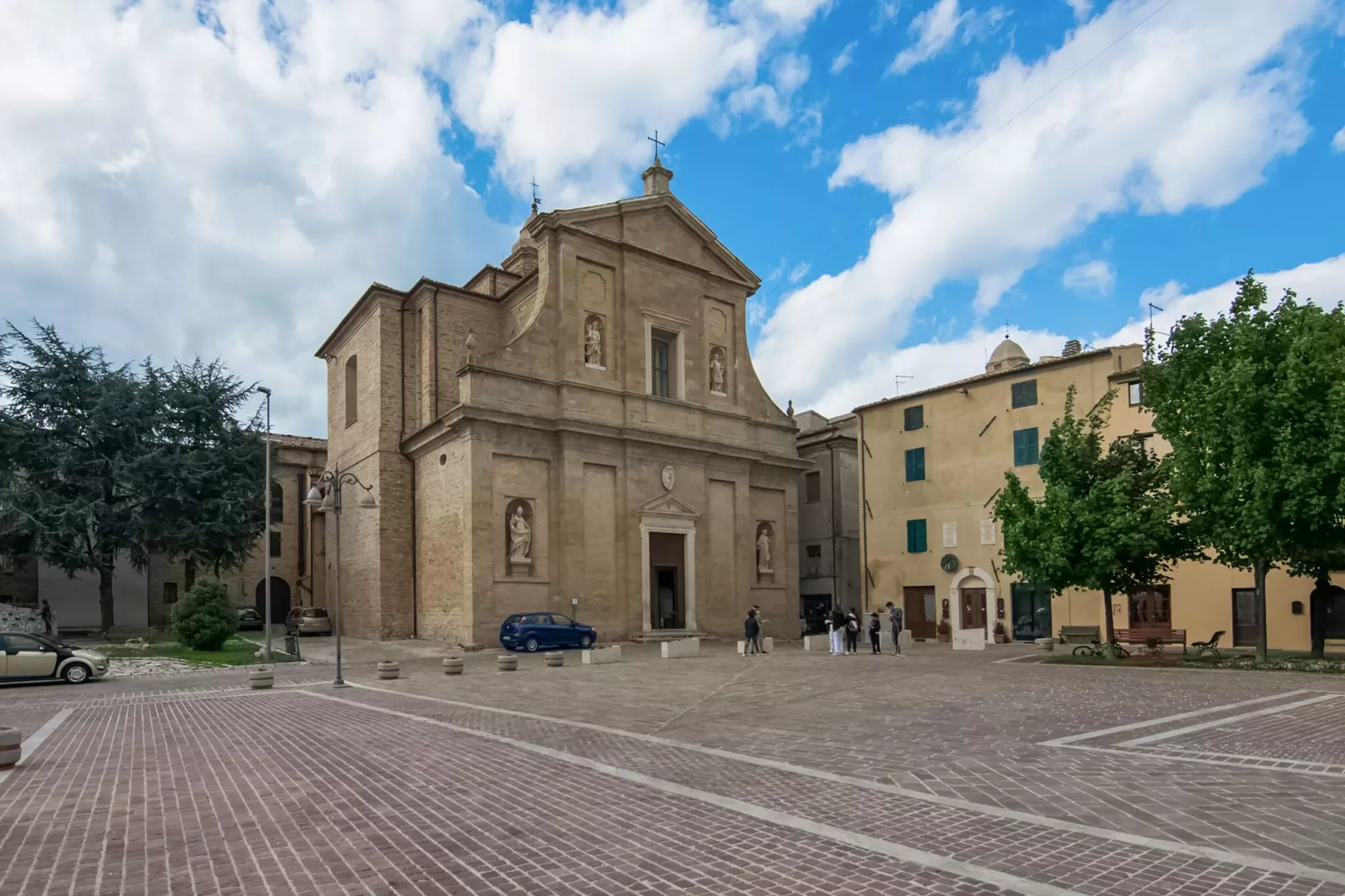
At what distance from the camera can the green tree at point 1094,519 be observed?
72.0 ft

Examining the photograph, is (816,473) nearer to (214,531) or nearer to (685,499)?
(685,499)

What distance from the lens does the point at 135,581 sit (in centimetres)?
4100

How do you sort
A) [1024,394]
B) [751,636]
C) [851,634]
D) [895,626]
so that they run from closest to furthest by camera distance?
1. [751,636]
2. [851,634]
3. [895,626]
4. [1024,394]

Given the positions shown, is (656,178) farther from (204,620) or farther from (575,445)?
(204,620)

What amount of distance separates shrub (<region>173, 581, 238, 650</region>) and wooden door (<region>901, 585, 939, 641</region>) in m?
24.6

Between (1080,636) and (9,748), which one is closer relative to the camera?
(9,748)

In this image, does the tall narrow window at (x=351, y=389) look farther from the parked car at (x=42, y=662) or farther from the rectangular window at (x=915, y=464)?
the rectangular window at (x=915, y=464)

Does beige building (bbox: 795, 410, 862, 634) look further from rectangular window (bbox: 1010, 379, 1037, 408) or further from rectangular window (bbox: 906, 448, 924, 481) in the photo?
rectangular window (bbox: 1010, 379, 1037, 408)

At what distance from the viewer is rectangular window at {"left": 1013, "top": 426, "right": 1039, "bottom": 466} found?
3206cm

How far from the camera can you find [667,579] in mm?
34625

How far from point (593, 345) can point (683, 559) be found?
8.75 metres

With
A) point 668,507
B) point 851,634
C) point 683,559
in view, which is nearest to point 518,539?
point 668,507

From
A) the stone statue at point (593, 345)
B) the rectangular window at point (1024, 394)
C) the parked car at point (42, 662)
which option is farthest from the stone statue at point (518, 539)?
the rectangular window at point (1024, 394)

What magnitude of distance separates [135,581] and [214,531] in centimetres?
1014
